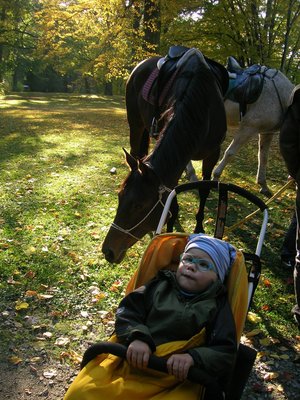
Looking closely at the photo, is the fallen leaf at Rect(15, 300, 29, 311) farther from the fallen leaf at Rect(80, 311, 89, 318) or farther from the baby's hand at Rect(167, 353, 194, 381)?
the baby's hand at Rect(167, 353, 194, 381)

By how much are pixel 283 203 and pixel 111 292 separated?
4031 millimetres

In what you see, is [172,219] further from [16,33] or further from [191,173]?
[16,33]

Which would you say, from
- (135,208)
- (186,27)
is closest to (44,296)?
(135,208)

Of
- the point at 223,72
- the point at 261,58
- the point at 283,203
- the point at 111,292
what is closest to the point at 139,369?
the point at 111,292

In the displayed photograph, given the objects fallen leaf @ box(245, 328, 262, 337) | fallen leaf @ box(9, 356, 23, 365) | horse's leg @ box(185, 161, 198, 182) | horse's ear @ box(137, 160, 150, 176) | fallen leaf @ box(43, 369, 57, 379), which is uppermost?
horse's ear @ box(137, 160, 150, 176)

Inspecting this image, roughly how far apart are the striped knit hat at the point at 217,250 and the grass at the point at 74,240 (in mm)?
1451

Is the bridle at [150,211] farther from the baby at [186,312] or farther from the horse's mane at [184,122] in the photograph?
the baby at [186,312]

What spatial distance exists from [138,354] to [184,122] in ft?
8.31

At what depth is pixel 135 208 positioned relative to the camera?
3.63 meters

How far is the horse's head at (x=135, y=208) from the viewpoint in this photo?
140 inches

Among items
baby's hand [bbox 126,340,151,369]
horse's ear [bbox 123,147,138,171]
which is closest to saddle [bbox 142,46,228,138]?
horse's ear [bbox 123,147,138,171]

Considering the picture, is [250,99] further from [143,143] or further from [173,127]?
[173,127]

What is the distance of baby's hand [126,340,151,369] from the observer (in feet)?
6.44

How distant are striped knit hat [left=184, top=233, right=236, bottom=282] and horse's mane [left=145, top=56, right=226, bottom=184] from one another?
3.87 feet
